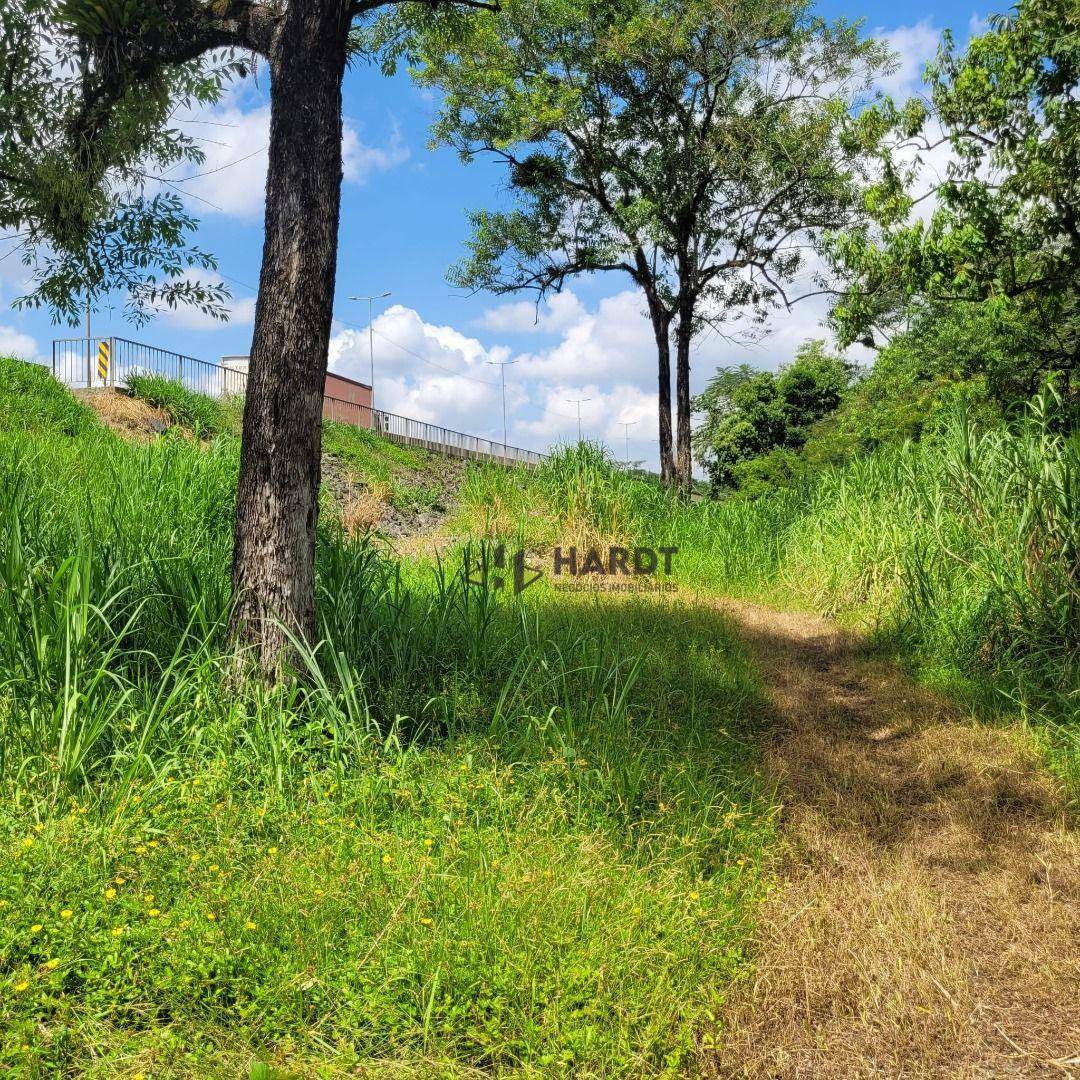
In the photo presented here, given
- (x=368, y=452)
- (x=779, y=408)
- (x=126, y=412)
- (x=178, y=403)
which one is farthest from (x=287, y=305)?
(x=779, y=408)

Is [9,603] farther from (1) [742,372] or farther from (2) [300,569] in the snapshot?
(1) [742,372]

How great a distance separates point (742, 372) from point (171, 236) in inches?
1381

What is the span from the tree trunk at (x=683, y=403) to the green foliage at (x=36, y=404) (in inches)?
419

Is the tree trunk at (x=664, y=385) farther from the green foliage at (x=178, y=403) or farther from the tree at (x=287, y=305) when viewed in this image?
the tree at (x=287, y=305)

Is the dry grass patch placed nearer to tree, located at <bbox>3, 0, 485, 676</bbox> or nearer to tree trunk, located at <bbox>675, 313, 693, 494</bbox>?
tree trunk, located at <bbox>675, 313, 693, 494</bbox>

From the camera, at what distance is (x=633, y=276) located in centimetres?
1759

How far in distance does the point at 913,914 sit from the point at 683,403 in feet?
48.6

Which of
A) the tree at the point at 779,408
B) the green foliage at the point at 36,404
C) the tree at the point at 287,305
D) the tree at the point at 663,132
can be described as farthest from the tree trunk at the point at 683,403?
the tree at the point at 779,408

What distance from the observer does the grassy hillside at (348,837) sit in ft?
7.82

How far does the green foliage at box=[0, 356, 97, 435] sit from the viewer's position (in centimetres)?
1205

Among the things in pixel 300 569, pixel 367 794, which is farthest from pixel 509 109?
pixel 367 794

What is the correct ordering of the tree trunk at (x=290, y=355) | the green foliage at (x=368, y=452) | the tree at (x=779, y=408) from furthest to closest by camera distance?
the tree at (x=779, y=408)
the green foliage at (x=368, y=452)
the tree trunk at (x=290, y=355)

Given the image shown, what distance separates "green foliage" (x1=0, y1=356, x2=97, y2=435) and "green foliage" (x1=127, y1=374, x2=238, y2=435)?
233 centimetres

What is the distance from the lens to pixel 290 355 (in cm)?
424
